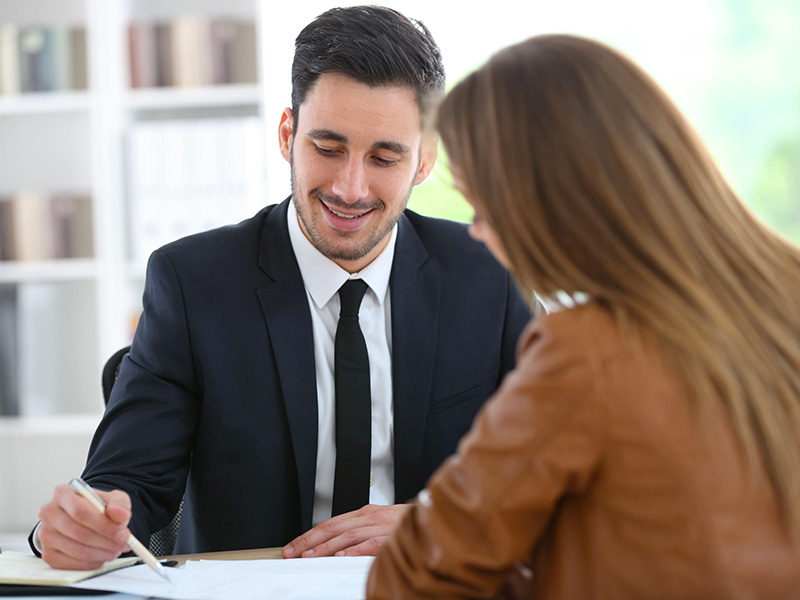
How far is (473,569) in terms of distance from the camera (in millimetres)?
761

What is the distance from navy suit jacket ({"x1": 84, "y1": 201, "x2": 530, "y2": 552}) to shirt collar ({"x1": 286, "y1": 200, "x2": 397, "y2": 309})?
22 mm

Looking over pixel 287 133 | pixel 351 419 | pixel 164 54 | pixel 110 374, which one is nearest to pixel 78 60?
pixel 164 54

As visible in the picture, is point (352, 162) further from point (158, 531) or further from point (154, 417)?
point (158, 531)

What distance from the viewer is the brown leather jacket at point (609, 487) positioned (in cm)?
72

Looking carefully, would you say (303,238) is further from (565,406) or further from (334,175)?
(565,406)

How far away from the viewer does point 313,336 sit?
158 cm

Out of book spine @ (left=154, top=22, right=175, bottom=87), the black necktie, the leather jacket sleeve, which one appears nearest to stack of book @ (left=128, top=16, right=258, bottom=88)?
book spine @ (left=154, top=22, right=175, bottom=87)

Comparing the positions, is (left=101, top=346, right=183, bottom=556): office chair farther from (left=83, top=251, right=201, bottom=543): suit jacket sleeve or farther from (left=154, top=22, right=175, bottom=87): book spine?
(left=154, top=22, right=175, bottom=87): book spine

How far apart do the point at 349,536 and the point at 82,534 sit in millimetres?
383

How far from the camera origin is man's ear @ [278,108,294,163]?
173 cm

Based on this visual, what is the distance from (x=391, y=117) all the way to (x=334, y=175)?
0.49ft

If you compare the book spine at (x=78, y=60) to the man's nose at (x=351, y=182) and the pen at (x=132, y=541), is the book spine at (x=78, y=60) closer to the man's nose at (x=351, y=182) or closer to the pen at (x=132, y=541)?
the man's nose at (x=351, y=182)

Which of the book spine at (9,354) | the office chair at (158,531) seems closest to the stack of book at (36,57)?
the book spine at (9,354)

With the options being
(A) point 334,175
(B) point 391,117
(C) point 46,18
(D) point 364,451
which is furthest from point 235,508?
(C) point 46,18
